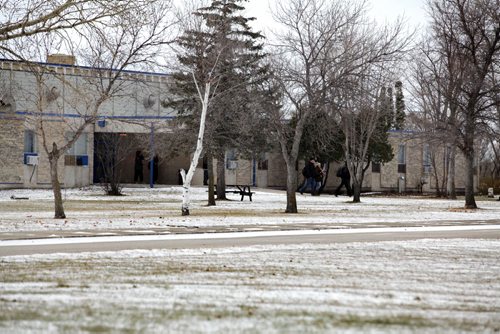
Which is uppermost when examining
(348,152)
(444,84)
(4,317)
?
(444,84)

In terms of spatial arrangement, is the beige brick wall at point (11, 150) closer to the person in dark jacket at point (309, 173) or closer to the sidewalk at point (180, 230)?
the person in dark jacket at point (309, 173)

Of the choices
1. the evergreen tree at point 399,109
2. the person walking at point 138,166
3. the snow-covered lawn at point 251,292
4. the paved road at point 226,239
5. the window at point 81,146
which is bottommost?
the snow-covered lawn at point 251,292

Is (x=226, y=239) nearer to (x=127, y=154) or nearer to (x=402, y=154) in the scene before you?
(x=127, y=154)

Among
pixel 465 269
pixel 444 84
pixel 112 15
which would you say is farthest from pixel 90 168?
pixel 465 269

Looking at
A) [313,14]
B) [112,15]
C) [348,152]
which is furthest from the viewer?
[348,152]

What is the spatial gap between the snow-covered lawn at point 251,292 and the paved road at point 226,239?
1.42 m

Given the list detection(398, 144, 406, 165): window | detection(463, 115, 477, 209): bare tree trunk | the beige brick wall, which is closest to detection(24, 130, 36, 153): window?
the beige brick wall

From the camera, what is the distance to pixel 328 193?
5659cm

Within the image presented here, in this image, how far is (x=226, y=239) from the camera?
1786 centimetres

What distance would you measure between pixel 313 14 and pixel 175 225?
34.7 feet

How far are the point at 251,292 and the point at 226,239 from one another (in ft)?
28.2

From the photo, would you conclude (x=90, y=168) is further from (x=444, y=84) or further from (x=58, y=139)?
(x=444, y=84)

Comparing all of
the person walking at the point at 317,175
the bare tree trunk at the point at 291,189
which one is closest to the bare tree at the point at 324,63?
the bare tree trunk at the point at 291,189

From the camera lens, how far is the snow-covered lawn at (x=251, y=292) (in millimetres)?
7285
